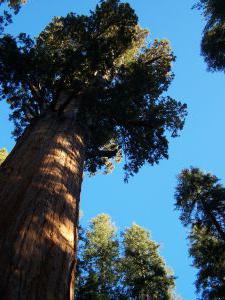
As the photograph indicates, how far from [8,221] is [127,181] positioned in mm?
9703

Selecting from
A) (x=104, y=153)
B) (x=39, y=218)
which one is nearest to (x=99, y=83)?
(x=104, y=153)

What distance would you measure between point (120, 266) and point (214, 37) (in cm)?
1694

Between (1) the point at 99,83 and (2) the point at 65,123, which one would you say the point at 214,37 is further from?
(2) the point at 65,123

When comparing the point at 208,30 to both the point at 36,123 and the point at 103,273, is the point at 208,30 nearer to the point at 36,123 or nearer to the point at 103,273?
the point at 36,123

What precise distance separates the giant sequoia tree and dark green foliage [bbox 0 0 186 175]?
0.03m

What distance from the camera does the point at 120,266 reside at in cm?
2514

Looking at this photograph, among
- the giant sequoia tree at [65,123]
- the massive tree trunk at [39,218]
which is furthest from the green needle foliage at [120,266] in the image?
the massive tree trunk at [39,218]

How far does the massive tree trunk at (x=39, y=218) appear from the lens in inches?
123

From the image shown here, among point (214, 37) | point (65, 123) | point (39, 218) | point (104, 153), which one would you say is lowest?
point (39, 218)

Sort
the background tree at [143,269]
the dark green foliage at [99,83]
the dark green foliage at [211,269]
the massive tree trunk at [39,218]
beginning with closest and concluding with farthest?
the massive tree trunk at [39,218]
the dark green foliage at [99,83]
the dark green foliage at [211,269]
the background tree at [143,269]

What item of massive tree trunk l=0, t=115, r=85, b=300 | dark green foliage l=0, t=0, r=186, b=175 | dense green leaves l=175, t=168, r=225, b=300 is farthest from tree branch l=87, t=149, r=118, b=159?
dense green leaves l=175, t=168, r=225, b=300

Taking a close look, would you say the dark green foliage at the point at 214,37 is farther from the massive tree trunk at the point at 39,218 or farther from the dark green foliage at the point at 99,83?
the massive tree trunk at the point at 39,218

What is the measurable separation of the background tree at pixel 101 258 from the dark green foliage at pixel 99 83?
9.96 meters

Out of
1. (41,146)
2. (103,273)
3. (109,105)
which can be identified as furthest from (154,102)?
(103,273)
